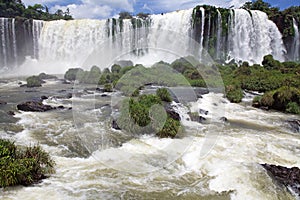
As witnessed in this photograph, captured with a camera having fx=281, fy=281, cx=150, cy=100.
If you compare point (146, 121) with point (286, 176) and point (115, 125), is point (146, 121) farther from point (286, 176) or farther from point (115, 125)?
point (286, 176)

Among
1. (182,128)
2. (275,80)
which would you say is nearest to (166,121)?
(182,128)

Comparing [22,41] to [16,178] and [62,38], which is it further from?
[16,178]

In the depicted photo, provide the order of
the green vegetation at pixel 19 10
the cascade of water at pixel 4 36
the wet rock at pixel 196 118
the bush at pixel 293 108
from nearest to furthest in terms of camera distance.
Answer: the wet rock at pixel 196 118, the bush at pixel 293 108, the cascade of water at pixel 4 36, the green vegetation at pixel 19 10

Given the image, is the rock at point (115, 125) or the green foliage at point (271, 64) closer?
the rock at point (115, 125)

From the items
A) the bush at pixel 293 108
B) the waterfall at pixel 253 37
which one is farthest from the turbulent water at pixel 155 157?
the waterfall at pixel 253 37

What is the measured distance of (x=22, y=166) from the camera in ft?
21.1

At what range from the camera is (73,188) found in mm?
6320

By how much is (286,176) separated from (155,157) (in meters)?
3.57

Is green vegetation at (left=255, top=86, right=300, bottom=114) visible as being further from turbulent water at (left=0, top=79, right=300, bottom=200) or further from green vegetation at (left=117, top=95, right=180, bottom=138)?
green vegetation at (left=117, top=95, right=180, bottom=138)

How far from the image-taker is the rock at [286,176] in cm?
649

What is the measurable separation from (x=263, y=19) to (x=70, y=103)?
31.7 metres

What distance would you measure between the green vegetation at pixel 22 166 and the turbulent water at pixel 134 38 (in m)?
29.7

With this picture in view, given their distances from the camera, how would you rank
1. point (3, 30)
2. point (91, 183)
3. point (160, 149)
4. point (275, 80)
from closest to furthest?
point (91, 183) < point (160, 149) < point (275, 80) < point (3, 30)

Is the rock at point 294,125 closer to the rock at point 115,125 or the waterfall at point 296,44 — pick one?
the rock at point 115,125
